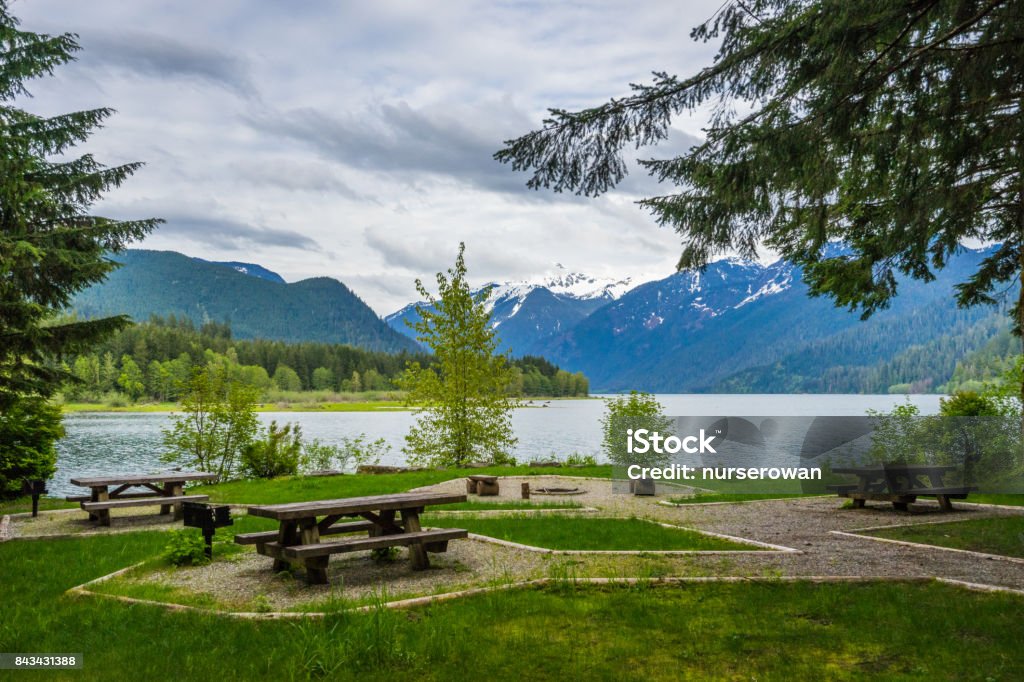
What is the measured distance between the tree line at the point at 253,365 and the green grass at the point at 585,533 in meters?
71.7

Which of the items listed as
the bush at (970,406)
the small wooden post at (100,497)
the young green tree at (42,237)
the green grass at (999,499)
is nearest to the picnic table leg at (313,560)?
the young green tree at (42,237)

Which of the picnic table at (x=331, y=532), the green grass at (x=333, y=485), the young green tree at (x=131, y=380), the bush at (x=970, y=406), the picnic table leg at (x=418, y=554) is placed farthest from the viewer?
the young green tree at (x=131, y=380)

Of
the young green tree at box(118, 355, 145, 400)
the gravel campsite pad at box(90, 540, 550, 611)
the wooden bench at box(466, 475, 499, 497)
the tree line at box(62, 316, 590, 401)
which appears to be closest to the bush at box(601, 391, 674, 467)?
the wooden bench at box(466, 475, 499, 497)

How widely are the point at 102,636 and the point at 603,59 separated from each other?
8279 mm

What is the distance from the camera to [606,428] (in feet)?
56.1

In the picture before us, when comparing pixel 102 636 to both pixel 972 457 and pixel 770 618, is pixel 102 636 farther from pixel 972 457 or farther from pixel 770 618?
pixel 972 457

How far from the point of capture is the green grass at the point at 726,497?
42.1ft

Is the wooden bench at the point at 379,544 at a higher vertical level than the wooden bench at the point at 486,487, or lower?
higher

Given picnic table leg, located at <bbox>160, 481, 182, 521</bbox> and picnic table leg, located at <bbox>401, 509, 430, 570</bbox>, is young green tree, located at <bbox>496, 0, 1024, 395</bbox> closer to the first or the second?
picnic table leg, located at <bbox>401, 509, 430, 570</bbox>

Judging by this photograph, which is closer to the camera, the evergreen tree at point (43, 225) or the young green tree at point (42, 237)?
the evergreen tree at point (43, 225)

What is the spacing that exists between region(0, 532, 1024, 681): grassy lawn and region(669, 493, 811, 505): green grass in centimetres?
689

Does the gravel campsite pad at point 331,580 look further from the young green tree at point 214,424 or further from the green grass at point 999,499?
the young green tree at point 214,424

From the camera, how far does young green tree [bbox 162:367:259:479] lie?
18.6 metres

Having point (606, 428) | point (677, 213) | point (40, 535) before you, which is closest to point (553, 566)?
point (677, 213)
